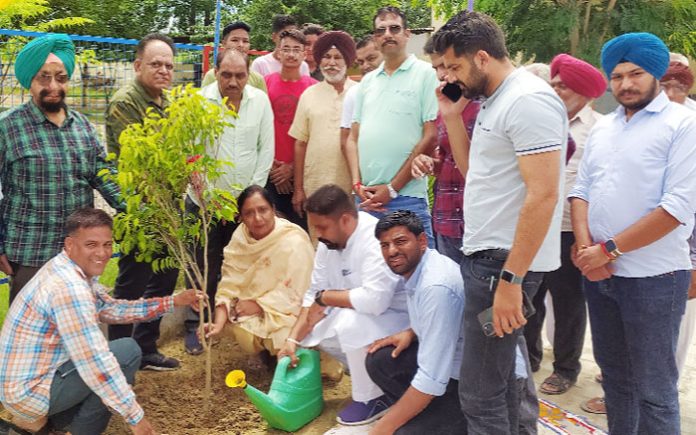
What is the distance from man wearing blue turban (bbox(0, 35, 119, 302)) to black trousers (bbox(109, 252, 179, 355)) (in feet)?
1.83

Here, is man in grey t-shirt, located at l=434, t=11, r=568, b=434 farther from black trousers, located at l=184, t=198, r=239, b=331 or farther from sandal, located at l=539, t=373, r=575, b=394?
black trousers, located at l=184, t=198, r=239, b=331

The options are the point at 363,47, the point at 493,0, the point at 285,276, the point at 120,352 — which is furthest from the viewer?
the point at 493,0

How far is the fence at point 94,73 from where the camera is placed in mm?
5723

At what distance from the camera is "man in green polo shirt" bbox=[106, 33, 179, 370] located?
4.40 meters

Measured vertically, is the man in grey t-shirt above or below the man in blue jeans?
above

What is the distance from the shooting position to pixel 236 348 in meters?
5.04

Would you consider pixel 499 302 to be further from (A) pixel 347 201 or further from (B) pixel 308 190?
(B) pixel 308 190

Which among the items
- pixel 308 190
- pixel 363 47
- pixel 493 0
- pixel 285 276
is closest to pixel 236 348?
pixel 285 276

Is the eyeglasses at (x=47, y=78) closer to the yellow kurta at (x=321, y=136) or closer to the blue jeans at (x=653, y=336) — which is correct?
the yellow kurta at (x=321, y=136)

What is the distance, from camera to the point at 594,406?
4.23m

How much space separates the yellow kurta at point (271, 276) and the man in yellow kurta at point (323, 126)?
0.64m

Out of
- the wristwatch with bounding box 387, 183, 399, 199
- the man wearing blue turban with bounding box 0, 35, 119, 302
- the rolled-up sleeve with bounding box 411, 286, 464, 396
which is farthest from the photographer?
the wristwatch with bounding box 387, 183, 399, 199

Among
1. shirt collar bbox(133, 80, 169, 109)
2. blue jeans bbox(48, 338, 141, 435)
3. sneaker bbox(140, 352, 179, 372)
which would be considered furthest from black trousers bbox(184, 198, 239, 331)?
blue jeans bbox(48, 338, 141, 435)

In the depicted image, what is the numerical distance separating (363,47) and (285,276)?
2.13 m
